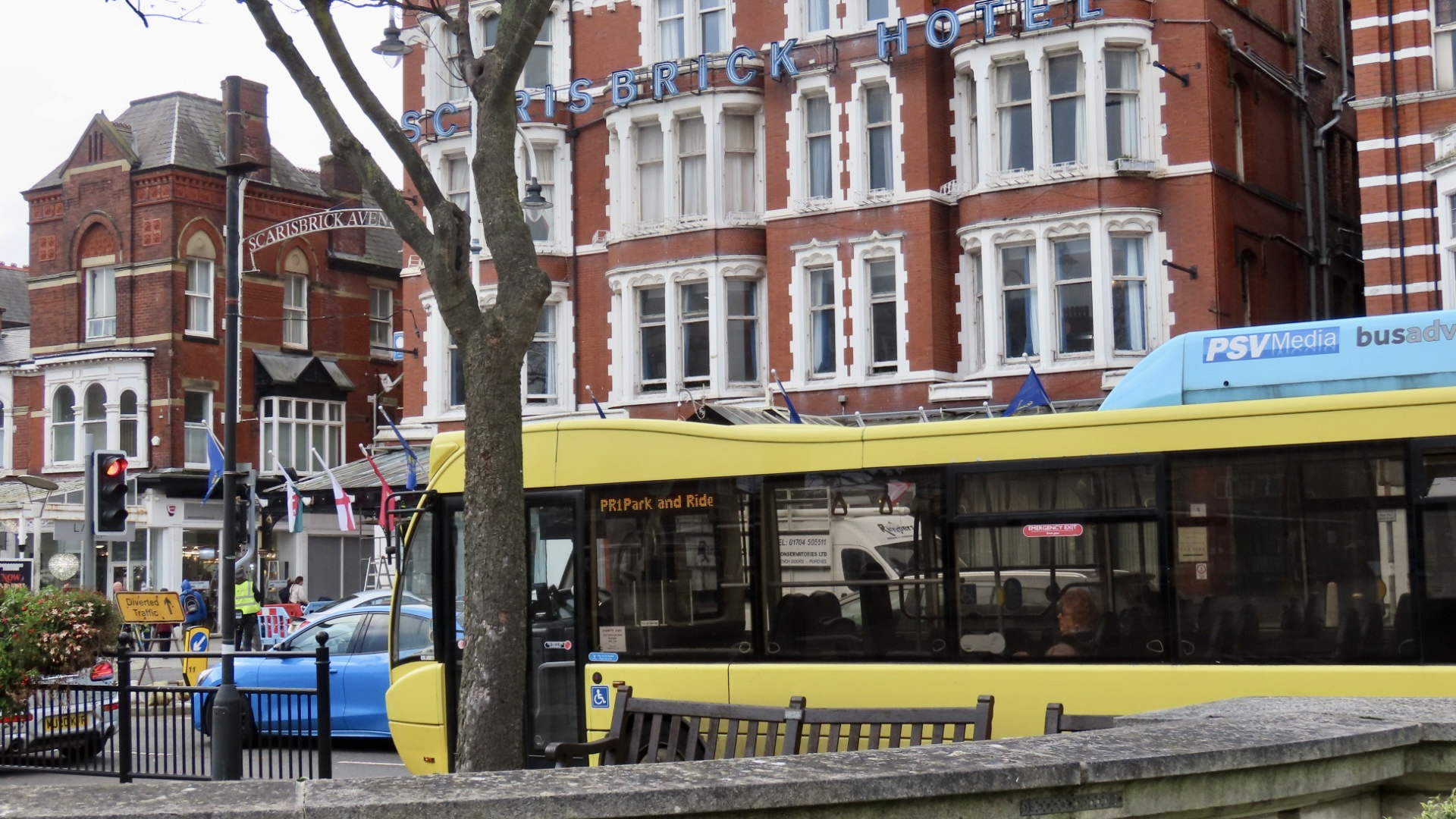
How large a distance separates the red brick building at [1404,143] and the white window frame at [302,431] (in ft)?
98.0

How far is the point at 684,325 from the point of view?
99.1 ft

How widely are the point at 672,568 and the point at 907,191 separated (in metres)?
17.9

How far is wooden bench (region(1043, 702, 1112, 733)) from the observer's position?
8.07 meters

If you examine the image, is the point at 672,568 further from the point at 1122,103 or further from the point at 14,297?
the point at 14,297

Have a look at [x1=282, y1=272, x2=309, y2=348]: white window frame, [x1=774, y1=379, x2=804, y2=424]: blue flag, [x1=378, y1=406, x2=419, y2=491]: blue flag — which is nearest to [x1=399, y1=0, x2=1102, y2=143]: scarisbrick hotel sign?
[x1=774, y1=379, x2=804, y2=424]: blue flag

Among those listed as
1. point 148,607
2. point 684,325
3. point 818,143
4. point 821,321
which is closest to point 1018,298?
point 821,321

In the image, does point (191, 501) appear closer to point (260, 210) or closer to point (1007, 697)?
point (260, 210)

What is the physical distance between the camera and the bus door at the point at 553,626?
456 inches

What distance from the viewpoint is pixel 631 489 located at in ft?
37.7

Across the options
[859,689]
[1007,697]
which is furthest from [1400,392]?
[859,689]

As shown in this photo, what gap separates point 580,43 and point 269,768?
73.8 ft

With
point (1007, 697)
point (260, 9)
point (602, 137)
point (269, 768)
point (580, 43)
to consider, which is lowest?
point (269, 768)

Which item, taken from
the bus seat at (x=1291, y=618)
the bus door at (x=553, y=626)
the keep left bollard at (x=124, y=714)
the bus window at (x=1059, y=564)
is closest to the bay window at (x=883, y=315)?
the bus door at (x=553, y=626)

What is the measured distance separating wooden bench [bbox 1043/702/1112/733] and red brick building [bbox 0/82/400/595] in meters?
37.5
